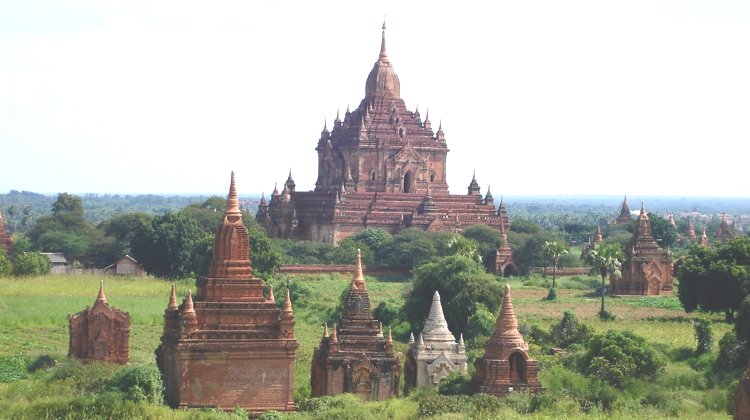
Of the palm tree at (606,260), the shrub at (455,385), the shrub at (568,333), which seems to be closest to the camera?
the shrub at (455,385)

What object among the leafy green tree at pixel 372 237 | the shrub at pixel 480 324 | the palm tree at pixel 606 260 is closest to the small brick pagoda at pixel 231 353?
the shrub at pixel 480 324

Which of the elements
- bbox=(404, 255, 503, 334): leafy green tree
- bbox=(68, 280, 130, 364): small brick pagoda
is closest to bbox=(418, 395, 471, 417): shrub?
bbox=(68, 280, 130, 364): small brick pagoda

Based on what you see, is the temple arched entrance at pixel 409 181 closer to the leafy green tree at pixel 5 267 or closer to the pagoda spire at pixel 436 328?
the leafy green tree at pixel 5 267

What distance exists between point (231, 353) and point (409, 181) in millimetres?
59697

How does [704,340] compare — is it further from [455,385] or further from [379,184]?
[379,184]

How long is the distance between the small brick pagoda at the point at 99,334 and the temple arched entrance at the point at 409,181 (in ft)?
167

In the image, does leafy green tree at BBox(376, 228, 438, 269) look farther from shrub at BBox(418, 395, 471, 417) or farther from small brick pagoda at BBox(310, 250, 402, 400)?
shrub at BBox(418, 395, 471, 417)

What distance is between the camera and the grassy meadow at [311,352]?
103ft

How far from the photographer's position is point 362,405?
32.2 m

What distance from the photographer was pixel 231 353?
33.0 meters

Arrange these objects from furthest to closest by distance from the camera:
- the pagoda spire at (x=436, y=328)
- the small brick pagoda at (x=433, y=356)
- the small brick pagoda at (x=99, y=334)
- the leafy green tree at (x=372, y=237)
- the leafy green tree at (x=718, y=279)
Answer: the leafy green tree at (x=372, y=237) → the leafy green tree at (x=718, y=279) → the small brick pagoda at (x=99, y=334) → the pagoda spire at (x=436, y=328) → the small brick pagoda at (x=433, y=356)

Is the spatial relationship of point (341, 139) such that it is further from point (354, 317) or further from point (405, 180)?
point (354, 317)

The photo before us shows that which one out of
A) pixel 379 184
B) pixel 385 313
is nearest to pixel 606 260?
pixel 385 313

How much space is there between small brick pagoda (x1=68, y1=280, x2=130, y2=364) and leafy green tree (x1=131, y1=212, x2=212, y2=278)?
1172 inches
